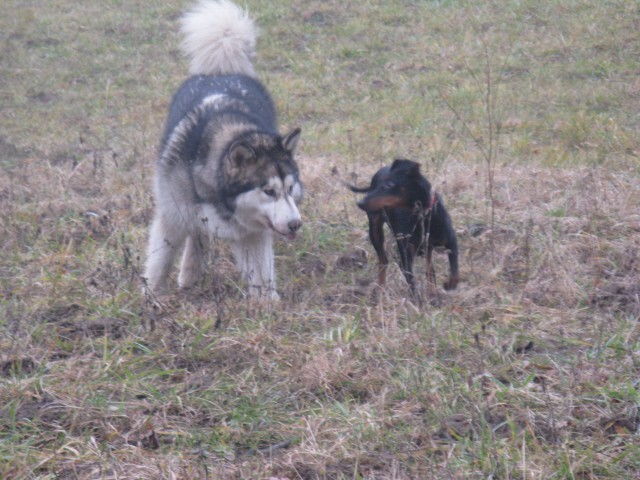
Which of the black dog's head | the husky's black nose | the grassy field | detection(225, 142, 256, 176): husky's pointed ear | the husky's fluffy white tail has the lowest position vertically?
the grassy field

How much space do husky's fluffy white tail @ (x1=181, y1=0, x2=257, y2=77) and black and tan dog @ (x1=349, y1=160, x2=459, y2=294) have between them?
8.02 feet

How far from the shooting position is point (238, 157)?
469cm

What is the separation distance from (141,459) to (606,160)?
4.93 meters

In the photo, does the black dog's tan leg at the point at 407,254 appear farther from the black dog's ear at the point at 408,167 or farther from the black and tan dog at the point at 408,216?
the black dog's ear at the point at 408,167

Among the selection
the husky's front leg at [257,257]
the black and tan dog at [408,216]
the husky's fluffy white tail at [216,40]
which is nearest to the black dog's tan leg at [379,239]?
the black and tan dog at [408,216]

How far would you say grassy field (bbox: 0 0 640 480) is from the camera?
114 inches

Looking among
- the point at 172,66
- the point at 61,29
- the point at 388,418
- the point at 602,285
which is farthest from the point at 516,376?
the point at 61,29

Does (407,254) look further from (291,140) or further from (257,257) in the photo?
(291,140)

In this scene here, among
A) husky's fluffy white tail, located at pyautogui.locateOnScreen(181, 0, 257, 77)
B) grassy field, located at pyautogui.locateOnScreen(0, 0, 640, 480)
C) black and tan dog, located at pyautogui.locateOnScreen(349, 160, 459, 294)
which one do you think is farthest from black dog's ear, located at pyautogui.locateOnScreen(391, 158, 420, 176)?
husky's fluffy white tail, located at pyautogui.locateOnScreen(181, 0, 257, 77)

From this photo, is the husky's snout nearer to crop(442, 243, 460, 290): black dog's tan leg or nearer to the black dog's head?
the black dog's head

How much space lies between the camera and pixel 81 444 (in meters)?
2.97

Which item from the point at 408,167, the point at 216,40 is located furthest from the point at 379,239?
the point at 216,40

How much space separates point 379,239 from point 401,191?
38 cm

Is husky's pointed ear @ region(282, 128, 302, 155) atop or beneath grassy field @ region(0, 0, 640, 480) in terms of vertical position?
atop
